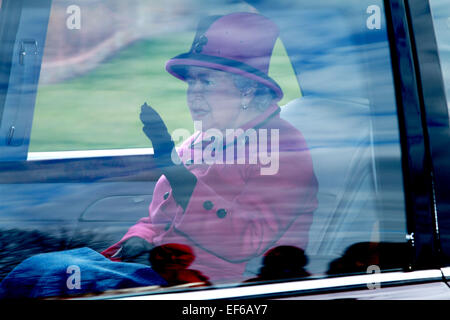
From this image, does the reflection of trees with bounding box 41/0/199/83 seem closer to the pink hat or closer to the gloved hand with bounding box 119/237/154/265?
the pink hat

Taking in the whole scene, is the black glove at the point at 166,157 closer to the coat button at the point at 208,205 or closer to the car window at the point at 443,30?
the coat button at the point at 208,205

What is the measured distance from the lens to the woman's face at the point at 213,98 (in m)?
1.36

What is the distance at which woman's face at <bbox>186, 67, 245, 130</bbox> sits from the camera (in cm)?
136

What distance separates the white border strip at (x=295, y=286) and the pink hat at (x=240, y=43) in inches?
20.3

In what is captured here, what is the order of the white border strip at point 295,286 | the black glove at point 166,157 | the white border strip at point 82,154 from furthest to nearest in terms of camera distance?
the white border strip at point 82,154 → the black glove at point 166,157 → the white border strip at point 295,286

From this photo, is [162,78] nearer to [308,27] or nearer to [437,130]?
[308,27]

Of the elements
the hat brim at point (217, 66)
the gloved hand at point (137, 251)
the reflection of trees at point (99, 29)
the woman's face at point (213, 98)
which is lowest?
the gloved hand at point (137, 251)

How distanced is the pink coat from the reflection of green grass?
0.19m

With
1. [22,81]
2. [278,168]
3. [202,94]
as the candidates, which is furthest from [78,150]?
[278,168]

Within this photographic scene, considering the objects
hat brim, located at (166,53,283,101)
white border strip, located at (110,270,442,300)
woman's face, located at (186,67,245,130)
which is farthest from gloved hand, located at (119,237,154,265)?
hat brim, located at (166,53,283,101)

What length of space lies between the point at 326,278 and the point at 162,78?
2.33ft

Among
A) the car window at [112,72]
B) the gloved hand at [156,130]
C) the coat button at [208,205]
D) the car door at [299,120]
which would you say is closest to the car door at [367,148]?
the car door at [299,120]

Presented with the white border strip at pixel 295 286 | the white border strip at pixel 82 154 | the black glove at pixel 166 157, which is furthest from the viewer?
the white border strip at pixel 82 154
